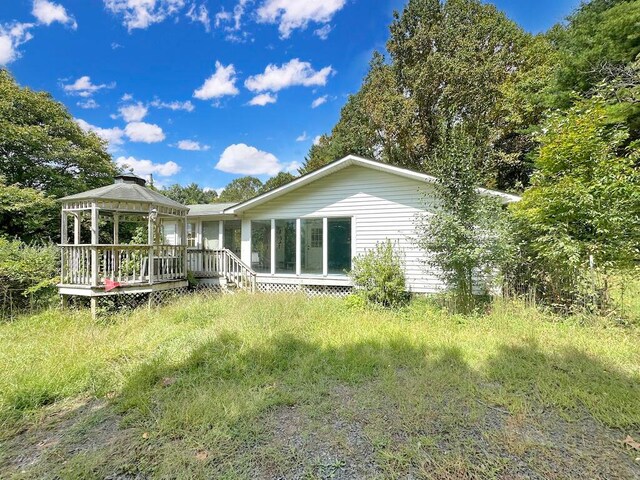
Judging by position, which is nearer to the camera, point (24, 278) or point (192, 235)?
point (24, 278)

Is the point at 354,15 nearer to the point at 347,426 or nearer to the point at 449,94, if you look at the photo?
the point at 449,94

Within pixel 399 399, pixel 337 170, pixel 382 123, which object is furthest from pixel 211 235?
pixel 382 123

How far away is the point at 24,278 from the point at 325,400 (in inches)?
322

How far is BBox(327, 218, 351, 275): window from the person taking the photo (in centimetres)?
837

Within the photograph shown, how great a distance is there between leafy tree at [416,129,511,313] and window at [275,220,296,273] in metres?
4.17

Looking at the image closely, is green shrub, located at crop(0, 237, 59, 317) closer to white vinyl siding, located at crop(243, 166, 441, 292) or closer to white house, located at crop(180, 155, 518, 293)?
white house, located at crop(180, 155, 518, 293)

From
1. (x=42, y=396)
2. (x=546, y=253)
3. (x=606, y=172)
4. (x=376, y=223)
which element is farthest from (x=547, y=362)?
(x=42, y=396)

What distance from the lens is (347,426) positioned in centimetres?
274

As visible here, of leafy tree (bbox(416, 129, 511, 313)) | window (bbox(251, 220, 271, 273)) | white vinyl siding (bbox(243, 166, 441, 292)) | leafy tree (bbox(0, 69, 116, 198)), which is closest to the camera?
leafy tree (bbox(416, 129, 511, 313))

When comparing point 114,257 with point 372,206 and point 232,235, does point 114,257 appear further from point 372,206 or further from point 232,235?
point 372,206

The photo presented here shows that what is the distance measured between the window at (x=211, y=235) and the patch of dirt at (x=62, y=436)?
7747mm

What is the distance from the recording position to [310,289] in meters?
8.80

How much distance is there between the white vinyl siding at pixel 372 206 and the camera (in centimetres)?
768

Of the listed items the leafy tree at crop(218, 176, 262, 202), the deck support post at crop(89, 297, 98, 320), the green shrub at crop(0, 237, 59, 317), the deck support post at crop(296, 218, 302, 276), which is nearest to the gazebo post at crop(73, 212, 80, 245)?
the green shrub at crop(0, 237, 59, 317)
